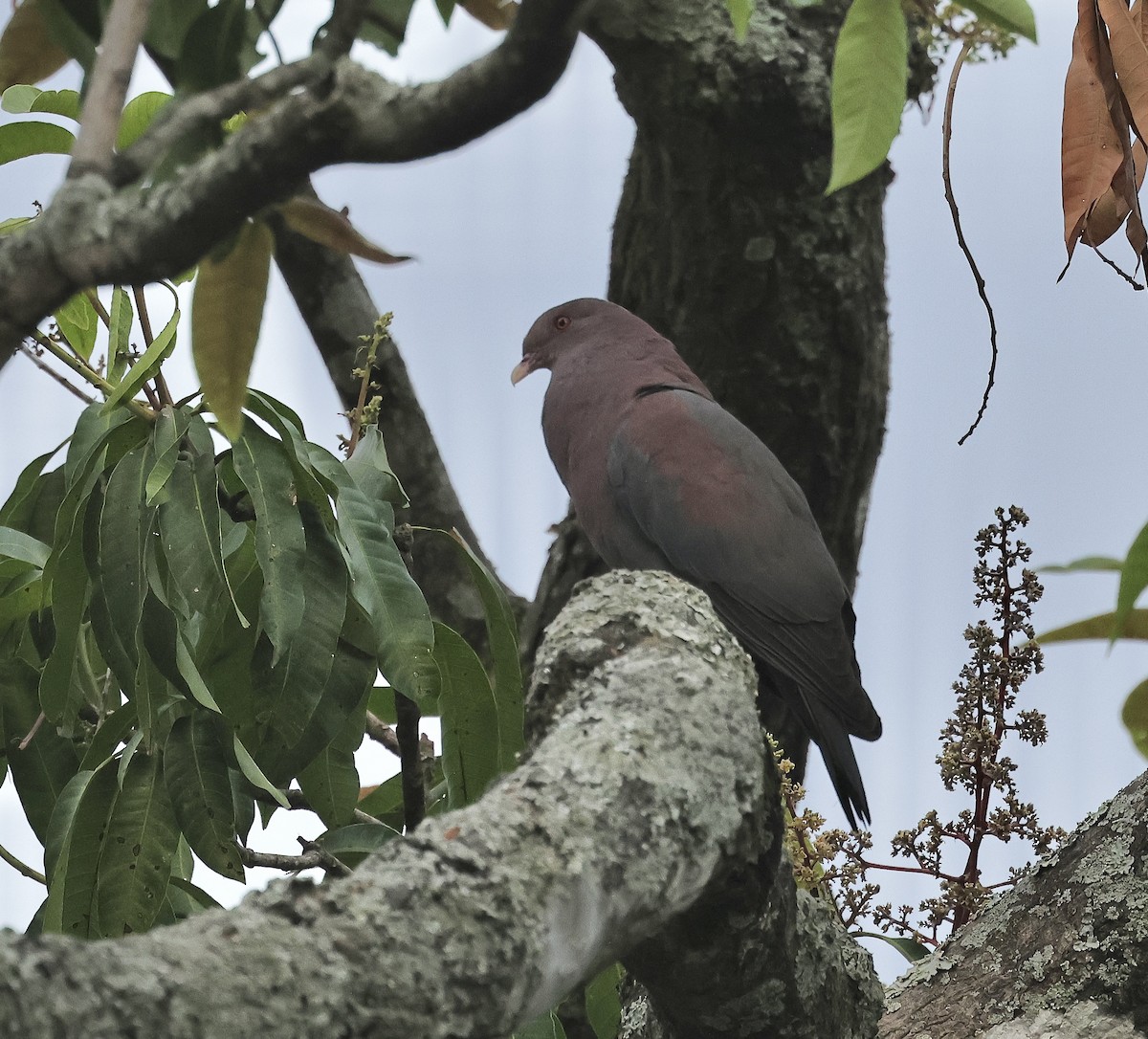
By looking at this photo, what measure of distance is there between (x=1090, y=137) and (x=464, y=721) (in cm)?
94

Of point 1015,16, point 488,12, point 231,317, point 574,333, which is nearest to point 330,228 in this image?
point 231,317

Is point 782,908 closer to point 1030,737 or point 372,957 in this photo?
point 1030,737

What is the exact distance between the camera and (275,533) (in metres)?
1.46

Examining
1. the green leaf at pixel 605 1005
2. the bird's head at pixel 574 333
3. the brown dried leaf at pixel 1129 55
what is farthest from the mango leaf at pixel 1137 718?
the bird's head at pixel 574 333

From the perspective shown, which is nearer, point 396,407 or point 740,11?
point 740,11

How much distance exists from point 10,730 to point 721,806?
101 centimetres

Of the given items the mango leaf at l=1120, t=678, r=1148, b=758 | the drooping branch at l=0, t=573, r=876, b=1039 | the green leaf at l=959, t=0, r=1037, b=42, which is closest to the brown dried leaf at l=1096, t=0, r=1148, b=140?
the green leaf at l=959, t=0, r=1037, b=42

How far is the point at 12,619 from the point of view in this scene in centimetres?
165

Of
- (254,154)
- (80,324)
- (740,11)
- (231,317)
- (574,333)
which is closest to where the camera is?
(254,154)

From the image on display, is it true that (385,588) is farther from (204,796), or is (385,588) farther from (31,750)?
(31,750)

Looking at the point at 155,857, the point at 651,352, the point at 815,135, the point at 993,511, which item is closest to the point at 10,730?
the point at 155,857

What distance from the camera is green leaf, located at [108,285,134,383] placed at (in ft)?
5.54

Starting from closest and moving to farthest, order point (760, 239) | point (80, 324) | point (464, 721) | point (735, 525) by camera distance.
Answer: point (464, 721) → point (80, 324) → point (735, 525) → point (760, 239)

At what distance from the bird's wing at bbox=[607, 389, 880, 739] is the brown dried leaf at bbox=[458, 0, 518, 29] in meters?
1.51
